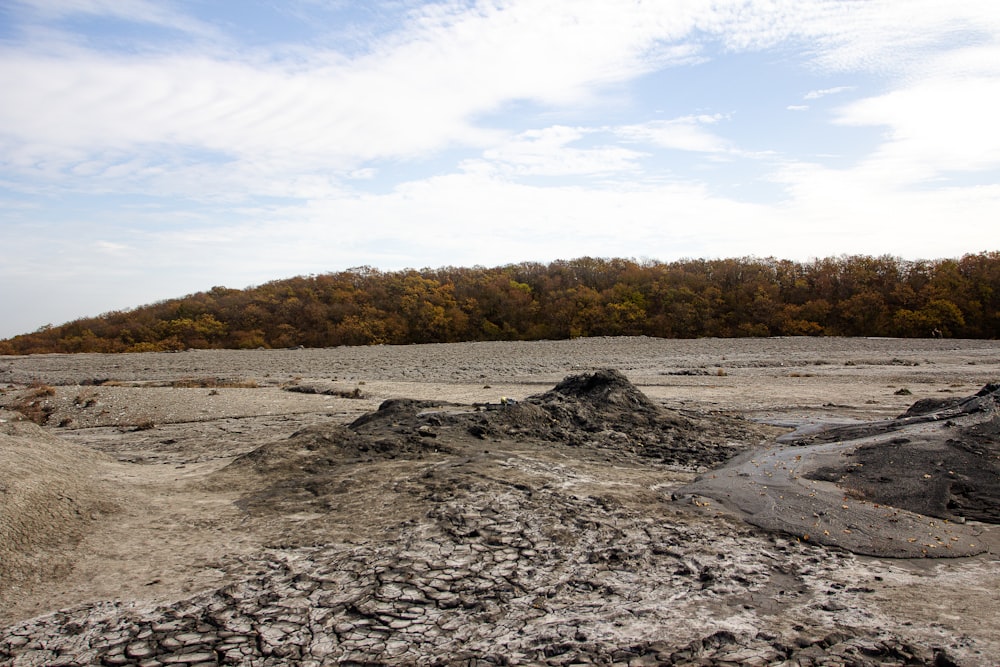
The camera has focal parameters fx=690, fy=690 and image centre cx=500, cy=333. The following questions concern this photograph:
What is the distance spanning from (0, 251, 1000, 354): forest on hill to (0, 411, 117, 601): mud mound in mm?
31562

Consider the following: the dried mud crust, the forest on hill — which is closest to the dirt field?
the dried mud crust

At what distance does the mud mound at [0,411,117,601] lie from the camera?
574 cm

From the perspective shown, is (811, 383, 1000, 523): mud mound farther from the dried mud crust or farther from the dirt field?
the dirt field

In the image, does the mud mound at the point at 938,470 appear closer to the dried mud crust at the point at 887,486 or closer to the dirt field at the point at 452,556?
the dried mud crust at the point at 887,486

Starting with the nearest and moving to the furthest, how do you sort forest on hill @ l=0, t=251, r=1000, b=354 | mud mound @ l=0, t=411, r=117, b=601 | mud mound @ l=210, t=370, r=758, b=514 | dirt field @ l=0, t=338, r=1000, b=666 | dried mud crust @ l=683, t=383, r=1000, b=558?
1. dirt field @ l=0, t=338, r=1000, b=666
2. mud mound @ l=0, t=411, r=117, b=601
3. dried mud crust @ l=683, t=383, r=1000, b=558
4. mud mound @ l=210, t=370, r=758, b=514
5. forest on hill @ l=0, t=251, r=1000, b=354

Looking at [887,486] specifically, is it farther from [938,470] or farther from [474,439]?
[474,439]

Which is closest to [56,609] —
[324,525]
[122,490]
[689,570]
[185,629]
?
[185,629]

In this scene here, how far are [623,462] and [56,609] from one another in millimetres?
7029

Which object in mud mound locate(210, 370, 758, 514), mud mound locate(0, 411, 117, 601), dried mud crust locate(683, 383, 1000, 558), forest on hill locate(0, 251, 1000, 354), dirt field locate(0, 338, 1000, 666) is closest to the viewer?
dirt field locate(0, 338, 1000, 666)

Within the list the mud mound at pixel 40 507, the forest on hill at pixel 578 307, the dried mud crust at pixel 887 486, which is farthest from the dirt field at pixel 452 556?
the forest on hill at pixel 578 307

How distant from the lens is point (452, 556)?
6043 mm

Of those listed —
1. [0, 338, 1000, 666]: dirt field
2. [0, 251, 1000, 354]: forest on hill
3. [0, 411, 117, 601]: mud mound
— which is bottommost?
[0, 338, 1000, 666]: dirt field

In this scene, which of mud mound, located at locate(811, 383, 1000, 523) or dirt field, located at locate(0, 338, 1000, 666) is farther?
mud mound, located at locate(811, 383, 1000, 523)

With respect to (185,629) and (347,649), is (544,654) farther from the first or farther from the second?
(185,629)
